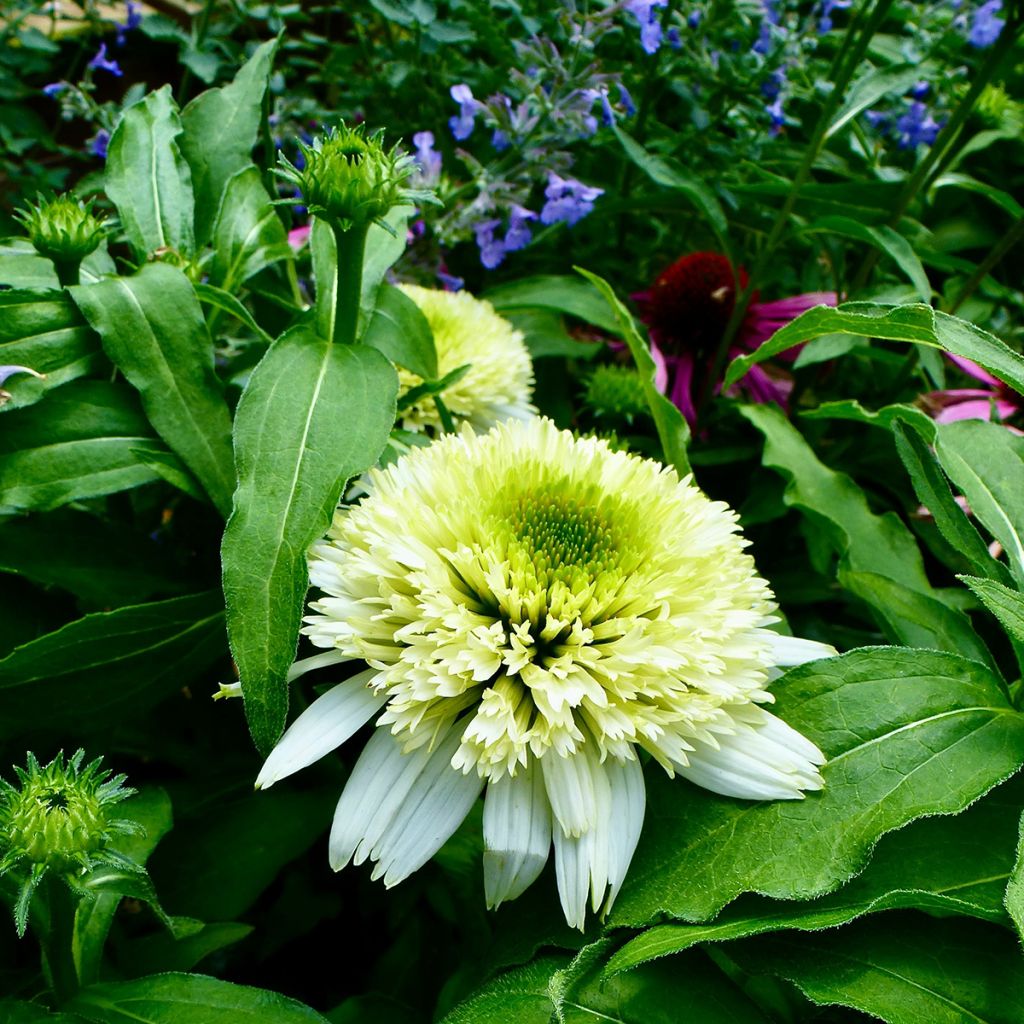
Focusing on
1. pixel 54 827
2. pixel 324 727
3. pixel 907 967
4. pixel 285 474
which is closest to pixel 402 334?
pixel 285 474

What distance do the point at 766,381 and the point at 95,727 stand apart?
85cm

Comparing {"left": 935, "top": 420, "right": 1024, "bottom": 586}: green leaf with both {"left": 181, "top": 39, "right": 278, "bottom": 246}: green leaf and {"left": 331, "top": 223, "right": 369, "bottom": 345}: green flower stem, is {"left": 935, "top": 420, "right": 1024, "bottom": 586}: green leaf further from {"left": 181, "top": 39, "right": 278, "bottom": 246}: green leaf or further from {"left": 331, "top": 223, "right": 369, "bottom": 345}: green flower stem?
{"left": 181, "top": 39, "right": 278, "bottom": 246}: green leaf

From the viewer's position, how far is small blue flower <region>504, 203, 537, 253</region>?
1092mm

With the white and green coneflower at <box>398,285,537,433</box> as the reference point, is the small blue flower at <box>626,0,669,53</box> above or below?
above

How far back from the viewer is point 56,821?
494mm

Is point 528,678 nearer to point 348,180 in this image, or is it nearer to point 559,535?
point 559,535

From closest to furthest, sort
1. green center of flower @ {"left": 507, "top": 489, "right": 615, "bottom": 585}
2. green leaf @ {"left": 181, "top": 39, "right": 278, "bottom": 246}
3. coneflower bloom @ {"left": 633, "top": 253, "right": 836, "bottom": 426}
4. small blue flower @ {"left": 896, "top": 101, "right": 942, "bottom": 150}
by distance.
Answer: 1. green center of flower @ {"left": 507, "top": 489, "right": 615, "bottom": 585}
2. green leaf @ {"left": 181, "top": 39, "right": 278, "bottom": 246}
3. coneflower bloom @ {"left": 633, "top": 253, "right": 836, "bottom": 426}
4. small blue flower @ {"left": 896, "top": 101, "right": 942, "bottom": 150}

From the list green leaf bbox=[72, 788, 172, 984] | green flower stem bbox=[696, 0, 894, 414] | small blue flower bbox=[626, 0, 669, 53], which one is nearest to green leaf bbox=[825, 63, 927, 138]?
green flower stem bbox=[696, 0, 894, 414]

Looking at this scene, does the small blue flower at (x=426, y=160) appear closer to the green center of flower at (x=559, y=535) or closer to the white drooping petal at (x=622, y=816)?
the green center of flower at (x=559, y=535)

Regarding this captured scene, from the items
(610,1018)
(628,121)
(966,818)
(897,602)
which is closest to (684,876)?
(610,1018)

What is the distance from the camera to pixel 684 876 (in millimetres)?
551

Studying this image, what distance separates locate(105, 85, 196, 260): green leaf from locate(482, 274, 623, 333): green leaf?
390 mm

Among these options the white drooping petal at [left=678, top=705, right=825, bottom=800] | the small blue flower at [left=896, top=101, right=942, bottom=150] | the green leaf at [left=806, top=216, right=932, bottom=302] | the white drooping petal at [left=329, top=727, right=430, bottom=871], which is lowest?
the white drooping petal at [left=329, top=727, right=430, bottom=871]

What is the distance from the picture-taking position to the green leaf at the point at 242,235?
31.3 inches
